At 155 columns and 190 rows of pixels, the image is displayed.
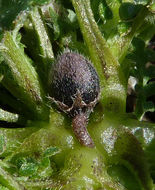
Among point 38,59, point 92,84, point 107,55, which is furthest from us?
point 38,59

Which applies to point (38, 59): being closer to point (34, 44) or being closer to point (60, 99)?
point (34, 44)

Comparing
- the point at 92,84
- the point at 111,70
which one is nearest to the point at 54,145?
the point at 92,84

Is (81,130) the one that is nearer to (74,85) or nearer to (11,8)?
(74,85)

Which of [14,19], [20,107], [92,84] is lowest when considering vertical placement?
[20,107]

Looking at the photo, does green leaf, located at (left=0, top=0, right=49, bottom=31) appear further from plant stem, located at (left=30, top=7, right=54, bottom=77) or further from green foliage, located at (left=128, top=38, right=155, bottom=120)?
green foliage, located at (left=128, top=38, right=155, bottom=120)

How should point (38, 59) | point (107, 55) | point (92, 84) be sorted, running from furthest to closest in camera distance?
point (38, 59), point (107, 55), point (92, 84)

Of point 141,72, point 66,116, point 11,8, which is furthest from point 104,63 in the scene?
point 11,8
